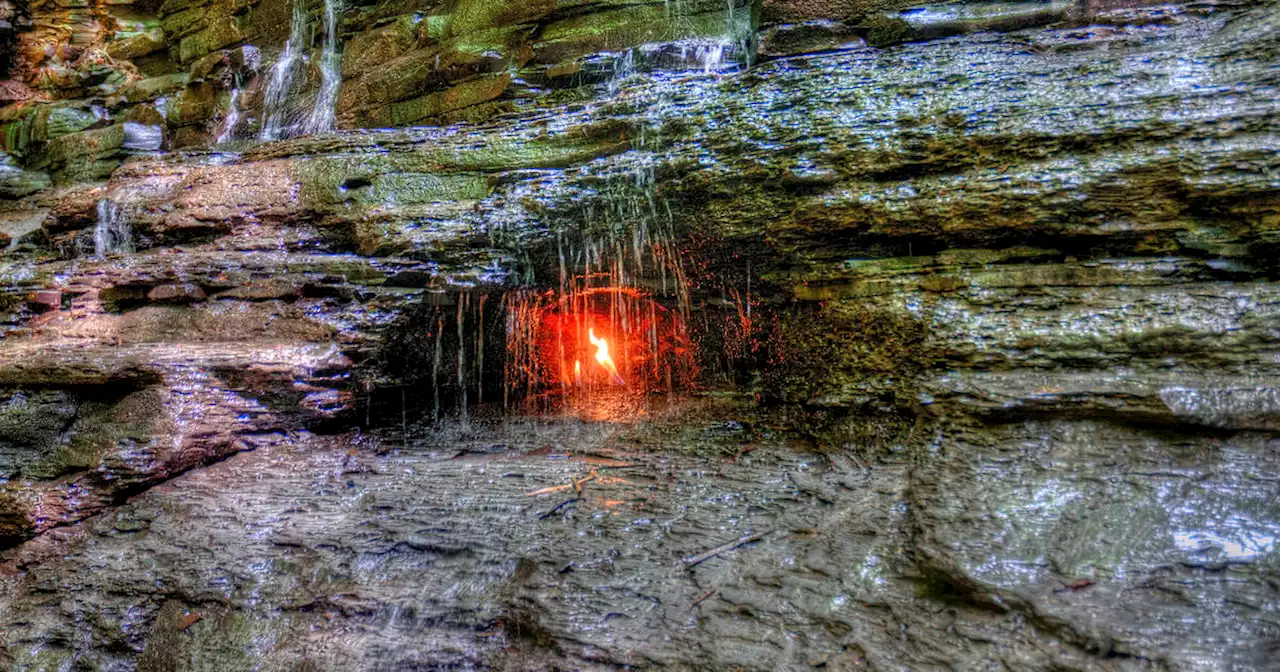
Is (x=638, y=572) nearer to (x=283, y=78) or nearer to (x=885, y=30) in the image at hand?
(x=885, y=30)

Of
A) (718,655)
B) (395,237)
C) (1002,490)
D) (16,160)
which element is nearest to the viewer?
(718,655)

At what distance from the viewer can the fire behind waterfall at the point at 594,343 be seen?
19.1ft

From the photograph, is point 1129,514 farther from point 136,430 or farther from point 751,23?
point 751,23

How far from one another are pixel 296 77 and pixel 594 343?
6.56m

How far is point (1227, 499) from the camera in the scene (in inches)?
106

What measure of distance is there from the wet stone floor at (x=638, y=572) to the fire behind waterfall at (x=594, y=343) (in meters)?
1.75

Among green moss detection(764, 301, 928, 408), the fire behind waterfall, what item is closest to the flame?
the fire behind waterfall

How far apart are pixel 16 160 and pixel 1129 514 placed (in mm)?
14168

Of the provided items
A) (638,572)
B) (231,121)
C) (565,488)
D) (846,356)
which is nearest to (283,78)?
(231,121)

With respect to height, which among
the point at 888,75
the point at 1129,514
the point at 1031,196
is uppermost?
the point at 888,75

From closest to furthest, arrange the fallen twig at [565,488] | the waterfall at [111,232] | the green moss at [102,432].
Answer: the fallen twig at [565,488] < the green moss at [102,432] < the waterfall at [111,232]

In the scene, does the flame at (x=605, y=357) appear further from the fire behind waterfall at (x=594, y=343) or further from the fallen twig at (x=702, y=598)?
the fallen twig at (x=702, y=598)

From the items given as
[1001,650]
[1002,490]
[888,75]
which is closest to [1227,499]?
[1002,490]

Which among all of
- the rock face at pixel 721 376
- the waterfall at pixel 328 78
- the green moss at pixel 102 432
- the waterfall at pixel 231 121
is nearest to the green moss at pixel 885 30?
the rock face at pixel 721 376
